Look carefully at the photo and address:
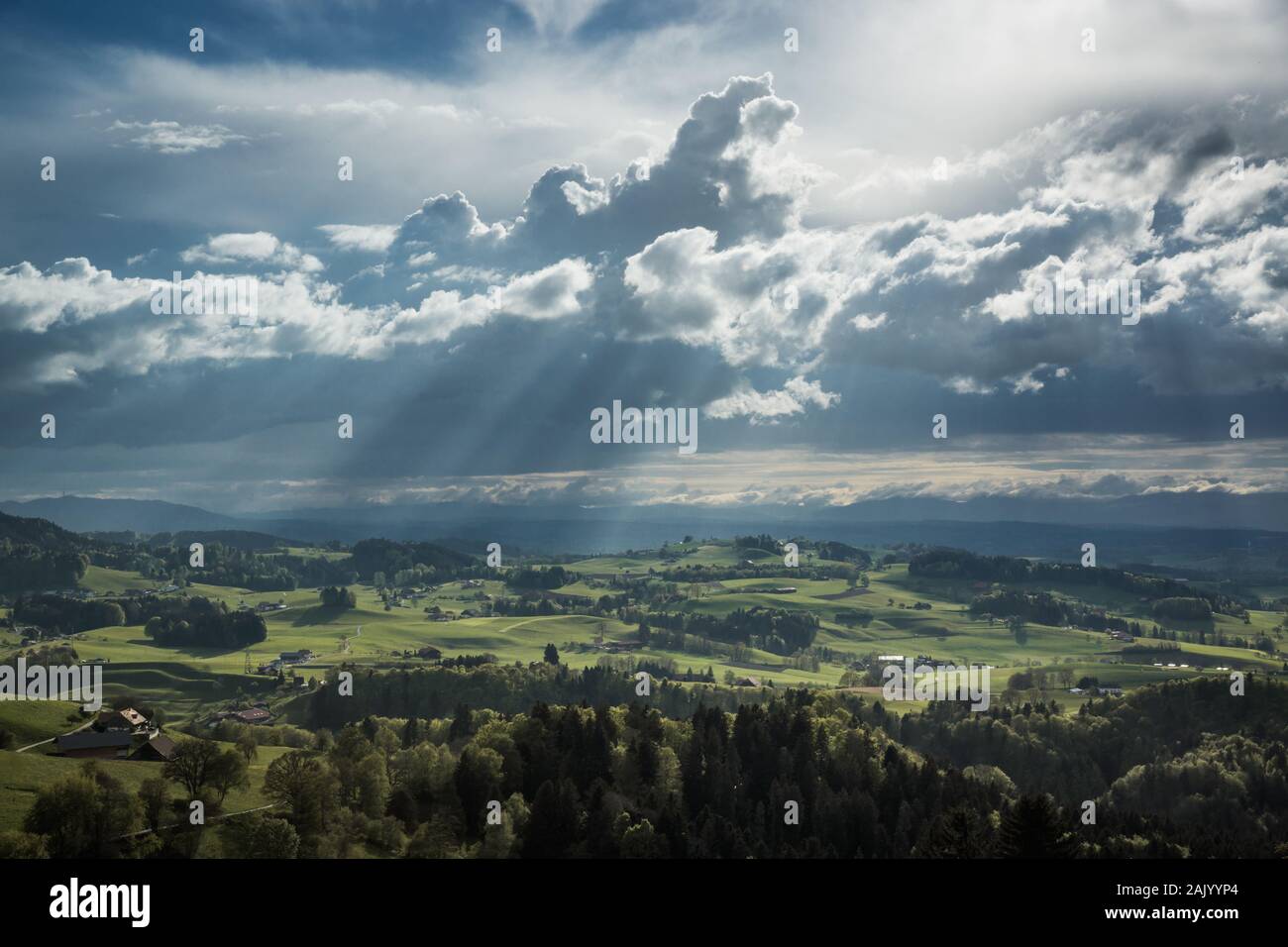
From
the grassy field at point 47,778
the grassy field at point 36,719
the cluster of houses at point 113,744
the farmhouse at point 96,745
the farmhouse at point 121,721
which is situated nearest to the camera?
the grassy field at point 47,778

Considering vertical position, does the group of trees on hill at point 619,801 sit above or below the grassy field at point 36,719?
below

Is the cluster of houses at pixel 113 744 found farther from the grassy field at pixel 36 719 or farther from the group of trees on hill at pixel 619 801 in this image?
the group of trees on hill at pixel 619 801

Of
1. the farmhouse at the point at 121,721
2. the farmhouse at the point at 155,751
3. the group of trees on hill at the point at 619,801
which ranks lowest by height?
the group of trees on hill at the point at 619,801

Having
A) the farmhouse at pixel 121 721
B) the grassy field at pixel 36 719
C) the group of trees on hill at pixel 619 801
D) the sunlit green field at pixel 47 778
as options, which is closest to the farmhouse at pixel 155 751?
the sunlit green field at pixel 47 778

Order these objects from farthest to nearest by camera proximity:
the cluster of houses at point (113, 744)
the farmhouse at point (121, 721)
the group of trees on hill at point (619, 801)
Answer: the farmhouse at point (121, 721)
the cluster of houses at point (113, 744)
the group of trees on hill at point (619, 801)

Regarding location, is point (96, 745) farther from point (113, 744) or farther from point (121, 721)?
point (121, 721)

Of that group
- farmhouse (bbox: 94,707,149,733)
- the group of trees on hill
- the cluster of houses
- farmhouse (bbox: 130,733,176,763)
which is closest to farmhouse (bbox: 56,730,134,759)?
the cluster of houses

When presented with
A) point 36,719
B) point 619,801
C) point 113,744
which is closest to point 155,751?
point 113,744

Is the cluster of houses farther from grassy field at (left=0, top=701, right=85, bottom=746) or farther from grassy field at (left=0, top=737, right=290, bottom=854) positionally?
grassy field at (left=0, top=701, right=85, bottom=746)

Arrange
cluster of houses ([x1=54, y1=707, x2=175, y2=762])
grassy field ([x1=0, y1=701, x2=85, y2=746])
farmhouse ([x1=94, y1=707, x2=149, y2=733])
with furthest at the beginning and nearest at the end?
grassy field ([x1=0, y1=701, x2=85, y2=746]) → farmhouse ([x1=94, y1=707, x2=149, y2=733]) → cluster of houses ([x1=54, y1=707, x2=175, y2=762])
